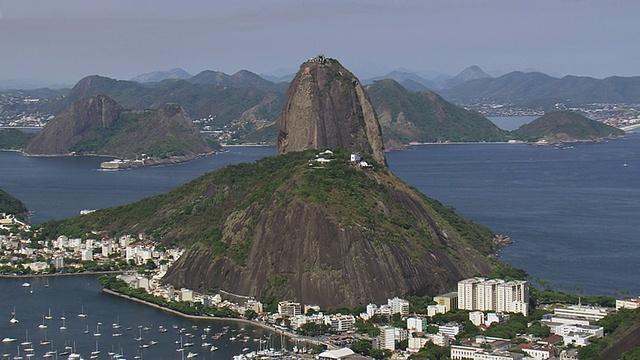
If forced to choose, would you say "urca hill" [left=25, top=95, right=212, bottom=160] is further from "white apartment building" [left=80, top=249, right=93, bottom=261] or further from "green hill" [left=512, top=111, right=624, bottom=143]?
"white apartment building" [left=80, top=249, right=93, bottom=261]

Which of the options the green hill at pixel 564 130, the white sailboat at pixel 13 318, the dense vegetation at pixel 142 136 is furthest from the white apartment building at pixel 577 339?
the green hill at pixel 564 130

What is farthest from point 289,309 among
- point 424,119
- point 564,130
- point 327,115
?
point 424,119

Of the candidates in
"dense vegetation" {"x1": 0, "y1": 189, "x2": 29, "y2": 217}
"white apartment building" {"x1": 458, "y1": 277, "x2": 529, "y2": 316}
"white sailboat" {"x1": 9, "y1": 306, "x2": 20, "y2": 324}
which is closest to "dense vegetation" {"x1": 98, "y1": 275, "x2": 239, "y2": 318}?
"white sailboat" {"x1": 9, "y1": 306, "x2": 20, "y2": 324}

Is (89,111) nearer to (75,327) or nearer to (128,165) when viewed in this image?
(128,165)

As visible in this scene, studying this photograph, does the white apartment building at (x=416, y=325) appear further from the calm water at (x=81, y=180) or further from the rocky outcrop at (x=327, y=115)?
the calm water at (x=81, y=180)

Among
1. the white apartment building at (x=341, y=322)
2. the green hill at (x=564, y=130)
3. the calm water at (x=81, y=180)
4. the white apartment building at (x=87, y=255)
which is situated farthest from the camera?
the green hill at (x=564, y=130)

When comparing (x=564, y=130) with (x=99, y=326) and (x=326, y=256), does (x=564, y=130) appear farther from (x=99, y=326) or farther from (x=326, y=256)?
(x=99, y=326)
